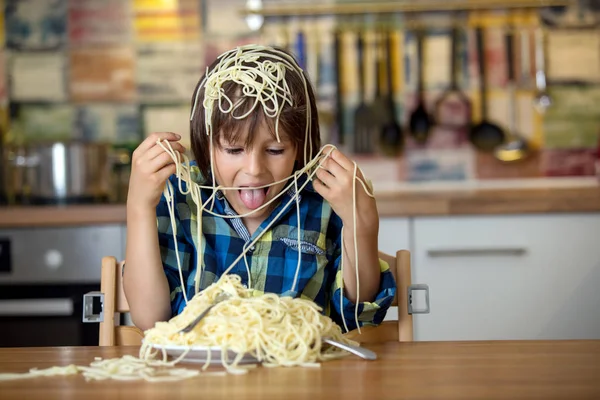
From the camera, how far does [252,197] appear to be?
1.26 meters

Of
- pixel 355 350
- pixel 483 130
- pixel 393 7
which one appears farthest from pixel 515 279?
pixel 355 350

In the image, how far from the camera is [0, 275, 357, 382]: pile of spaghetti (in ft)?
2.81

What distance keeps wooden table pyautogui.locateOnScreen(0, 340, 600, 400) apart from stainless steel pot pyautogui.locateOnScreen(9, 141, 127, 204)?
175cm

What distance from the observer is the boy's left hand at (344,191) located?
3.83 ft

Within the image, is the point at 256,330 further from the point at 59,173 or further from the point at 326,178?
the point at 59,173

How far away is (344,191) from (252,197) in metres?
0.16

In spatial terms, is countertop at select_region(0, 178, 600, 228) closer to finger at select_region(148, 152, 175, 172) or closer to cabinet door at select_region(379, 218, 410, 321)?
cabinet door at select_region(379, 218, 410, 321)

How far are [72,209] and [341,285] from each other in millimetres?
1292

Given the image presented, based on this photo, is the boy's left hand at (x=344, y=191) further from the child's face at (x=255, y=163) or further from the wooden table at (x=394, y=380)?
the wooden table at (x=394, y=380)

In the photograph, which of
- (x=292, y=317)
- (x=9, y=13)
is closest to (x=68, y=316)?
(x=9, y=13)

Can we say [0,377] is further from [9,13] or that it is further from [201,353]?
[9,13]

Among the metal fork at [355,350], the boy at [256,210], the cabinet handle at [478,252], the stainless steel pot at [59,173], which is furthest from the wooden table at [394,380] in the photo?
the stainless steel pot at [59,173]

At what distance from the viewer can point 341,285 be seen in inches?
49.1

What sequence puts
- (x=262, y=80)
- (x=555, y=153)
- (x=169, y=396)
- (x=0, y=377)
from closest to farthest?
(x=169, y=396), (x=0, y=377), (x=262, y=80), (x=555, y=153)
